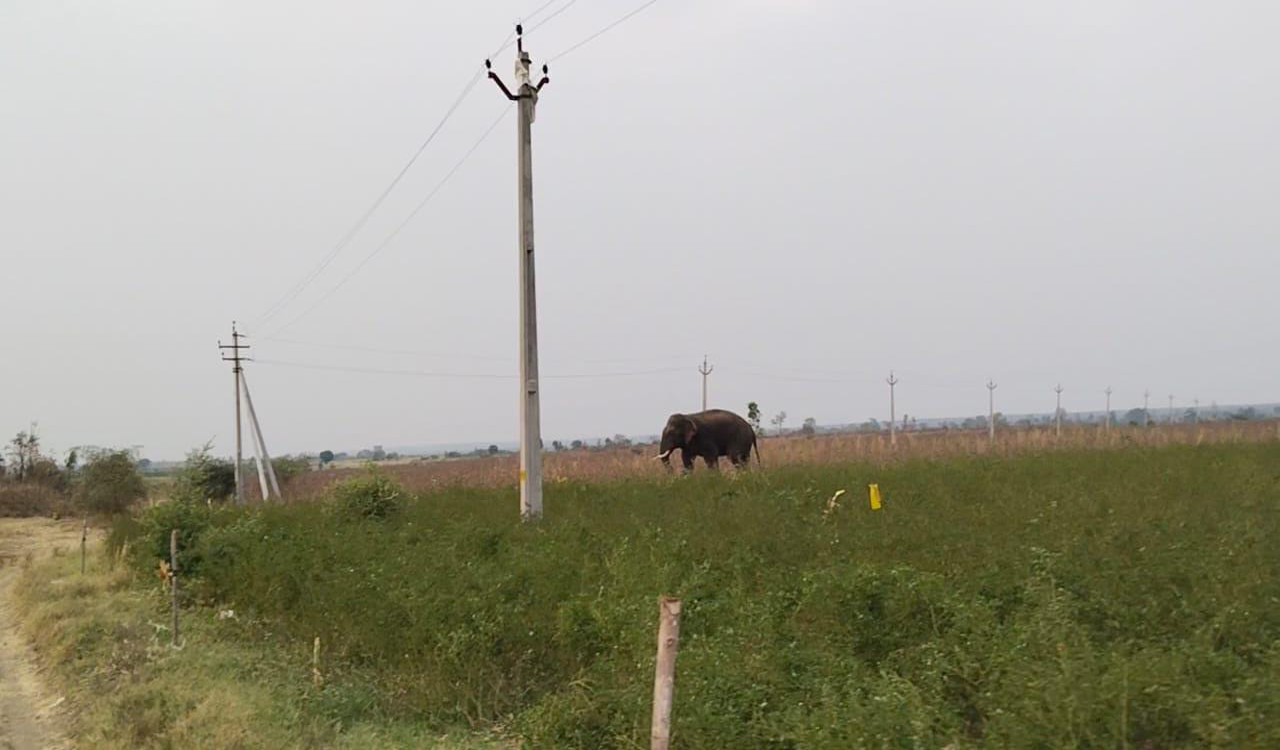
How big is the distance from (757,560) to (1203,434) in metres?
20.5

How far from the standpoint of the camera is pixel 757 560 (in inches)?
296

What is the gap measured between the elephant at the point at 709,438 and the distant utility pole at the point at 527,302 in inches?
254

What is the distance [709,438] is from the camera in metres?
19.5

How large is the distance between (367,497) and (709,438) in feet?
26.7

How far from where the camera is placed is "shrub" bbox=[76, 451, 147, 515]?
31797 mm

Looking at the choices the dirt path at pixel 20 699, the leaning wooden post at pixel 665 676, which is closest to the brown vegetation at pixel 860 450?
the dirt path at pixel 20 699

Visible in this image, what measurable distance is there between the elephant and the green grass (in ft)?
23.7

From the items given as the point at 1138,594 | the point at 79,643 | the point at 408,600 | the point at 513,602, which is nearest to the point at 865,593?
the point at 1138,594

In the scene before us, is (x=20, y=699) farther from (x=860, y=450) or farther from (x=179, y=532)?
(x=860, y=450)

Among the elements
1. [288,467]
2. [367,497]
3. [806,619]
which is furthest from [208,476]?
[806,619]

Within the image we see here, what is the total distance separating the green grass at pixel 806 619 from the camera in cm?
385

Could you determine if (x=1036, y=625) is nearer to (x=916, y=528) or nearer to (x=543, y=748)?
(x=543, y=748)

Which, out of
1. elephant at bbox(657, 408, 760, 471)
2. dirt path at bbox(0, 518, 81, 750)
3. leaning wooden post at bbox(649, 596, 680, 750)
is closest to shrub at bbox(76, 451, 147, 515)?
dirt path at bbox(0, 518, 81, 750)

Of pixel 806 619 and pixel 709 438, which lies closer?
pixel 806 619
